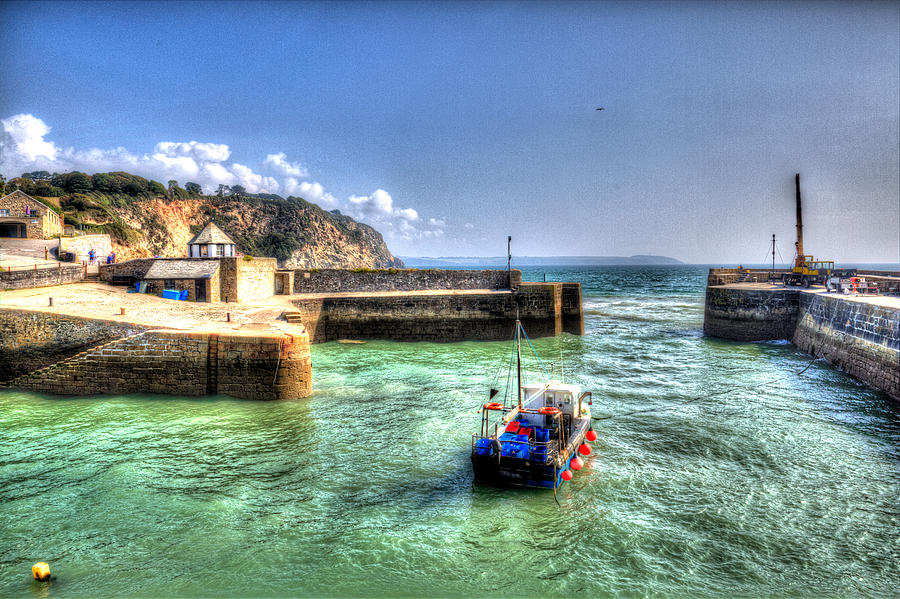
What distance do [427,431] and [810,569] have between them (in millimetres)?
8131

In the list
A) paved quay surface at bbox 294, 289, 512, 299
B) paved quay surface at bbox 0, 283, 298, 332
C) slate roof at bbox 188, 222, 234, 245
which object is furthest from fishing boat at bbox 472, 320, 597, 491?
slate roof at bbox 188, 222, 234, 245

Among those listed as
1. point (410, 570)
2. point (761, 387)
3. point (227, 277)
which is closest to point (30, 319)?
point (227, 277)

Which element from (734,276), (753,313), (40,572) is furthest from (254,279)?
(734,276)

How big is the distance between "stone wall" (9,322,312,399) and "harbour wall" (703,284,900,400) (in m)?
18.5

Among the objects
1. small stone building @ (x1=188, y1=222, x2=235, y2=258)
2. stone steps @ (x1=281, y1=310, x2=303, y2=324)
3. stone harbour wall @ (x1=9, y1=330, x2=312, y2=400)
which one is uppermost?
small stone building @ (x1=188, y1=222, x2=235, y2=258)

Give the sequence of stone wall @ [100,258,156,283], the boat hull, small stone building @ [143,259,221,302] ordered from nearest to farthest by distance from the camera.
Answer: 1. the boat hull
2. small stone building @ [143,259,221,302]
3. stone wall @ [100,258,156,283]

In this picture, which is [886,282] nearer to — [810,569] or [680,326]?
[680,326]

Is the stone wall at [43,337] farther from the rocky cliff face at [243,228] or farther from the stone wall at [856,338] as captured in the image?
the rocky cliff face at [243,228]

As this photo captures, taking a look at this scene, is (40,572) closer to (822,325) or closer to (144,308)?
(144,308)

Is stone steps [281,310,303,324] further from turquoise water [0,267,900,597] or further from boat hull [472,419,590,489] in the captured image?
boat hull [472,419,590,489]

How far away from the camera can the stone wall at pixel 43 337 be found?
50.3 feet

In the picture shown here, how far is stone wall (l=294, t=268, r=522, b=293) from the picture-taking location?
95.5ft

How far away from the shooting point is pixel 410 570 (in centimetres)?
762

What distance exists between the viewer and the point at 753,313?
27.5 meters
